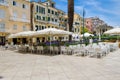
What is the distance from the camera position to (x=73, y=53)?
16.1 meters

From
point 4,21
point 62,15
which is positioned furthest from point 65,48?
point 62,15

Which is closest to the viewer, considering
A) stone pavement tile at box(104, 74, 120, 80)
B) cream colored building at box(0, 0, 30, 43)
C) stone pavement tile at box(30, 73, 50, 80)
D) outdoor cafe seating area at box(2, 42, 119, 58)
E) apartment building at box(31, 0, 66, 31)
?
stone pavement tile at box(104, 74, 120, 80)

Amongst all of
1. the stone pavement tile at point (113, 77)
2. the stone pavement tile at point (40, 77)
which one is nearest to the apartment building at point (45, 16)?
the stone pavement tile at point (40, 77)

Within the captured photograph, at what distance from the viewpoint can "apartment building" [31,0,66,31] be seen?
4494 cm

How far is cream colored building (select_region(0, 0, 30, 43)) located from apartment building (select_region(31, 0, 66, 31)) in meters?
2.53

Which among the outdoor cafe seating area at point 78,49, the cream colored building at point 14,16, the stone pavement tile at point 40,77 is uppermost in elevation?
the cream colored building at point 14,16

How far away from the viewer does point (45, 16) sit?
162 feet

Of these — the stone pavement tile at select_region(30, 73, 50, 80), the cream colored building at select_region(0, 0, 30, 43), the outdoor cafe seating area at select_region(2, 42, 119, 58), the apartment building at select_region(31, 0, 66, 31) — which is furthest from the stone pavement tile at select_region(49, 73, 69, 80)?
the apartment building at select_region(31, 0, 66, 31)

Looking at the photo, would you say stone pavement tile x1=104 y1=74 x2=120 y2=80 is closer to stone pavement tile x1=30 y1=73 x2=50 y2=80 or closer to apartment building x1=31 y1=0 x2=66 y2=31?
stone pavement tile x1=30 y1=73 x2=50 y2=80

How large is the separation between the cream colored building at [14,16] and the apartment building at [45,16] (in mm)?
2533

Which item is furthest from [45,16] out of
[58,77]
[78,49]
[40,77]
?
[58,77]

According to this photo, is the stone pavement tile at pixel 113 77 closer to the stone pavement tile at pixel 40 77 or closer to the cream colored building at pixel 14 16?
the stone pavement tile at pixel 40 77

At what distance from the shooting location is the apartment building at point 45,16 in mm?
44938

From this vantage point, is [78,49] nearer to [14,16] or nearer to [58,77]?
[58,77]
